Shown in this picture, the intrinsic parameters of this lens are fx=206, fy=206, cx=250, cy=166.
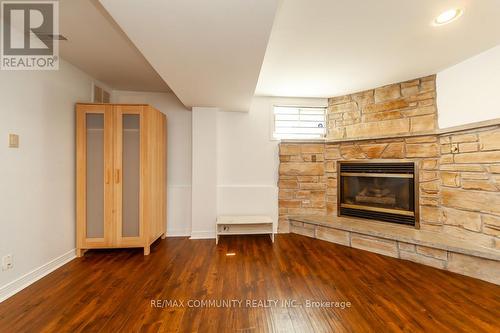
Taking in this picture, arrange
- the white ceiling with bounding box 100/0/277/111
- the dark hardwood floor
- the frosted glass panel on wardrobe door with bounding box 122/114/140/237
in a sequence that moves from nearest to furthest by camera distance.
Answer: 1. the white ceiling with bounding box 100/0/277/111
2. the dark hardwood floor
3. the frosted glass panel on wardrobe door with bounding box 122/114/140/237

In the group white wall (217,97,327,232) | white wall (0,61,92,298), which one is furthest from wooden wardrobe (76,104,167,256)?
white wall (217,97,327,232)

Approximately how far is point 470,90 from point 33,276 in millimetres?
5005

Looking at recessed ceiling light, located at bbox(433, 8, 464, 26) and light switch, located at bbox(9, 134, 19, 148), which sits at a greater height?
recessed ceiling light, located at bbox(433, 8, 464, 26)

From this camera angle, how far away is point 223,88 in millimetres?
2467

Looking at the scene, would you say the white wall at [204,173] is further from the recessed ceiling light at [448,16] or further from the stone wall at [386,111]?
the recessed ceiling light at [448,16]

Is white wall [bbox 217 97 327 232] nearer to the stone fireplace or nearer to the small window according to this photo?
the small window

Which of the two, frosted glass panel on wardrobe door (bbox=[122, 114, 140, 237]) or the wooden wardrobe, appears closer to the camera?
the wooden wardrobe

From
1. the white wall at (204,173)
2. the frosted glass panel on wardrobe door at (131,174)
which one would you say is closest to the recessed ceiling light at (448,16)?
the white wall at (204,173)

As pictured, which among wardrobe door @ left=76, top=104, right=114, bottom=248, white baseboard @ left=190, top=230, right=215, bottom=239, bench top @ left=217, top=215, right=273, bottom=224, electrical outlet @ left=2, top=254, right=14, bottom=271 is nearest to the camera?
electrical outlet @ left=2, top=254, right=14, bottom=271

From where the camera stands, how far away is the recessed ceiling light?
5.32 feet

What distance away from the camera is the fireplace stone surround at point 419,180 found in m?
2.17

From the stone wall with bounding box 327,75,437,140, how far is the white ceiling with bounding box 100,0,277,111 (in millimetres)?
1854

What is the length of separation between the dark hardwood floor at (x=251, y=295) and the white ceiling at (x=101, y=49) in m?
2.38

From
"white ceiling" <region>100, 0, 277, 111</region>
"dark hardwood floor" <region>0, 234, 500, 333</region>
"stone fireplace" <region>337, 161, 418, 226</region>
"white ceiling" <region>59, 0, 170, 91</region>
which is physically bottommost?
"dark hardwood floor" <region>0, 234, 500, 333</region>
